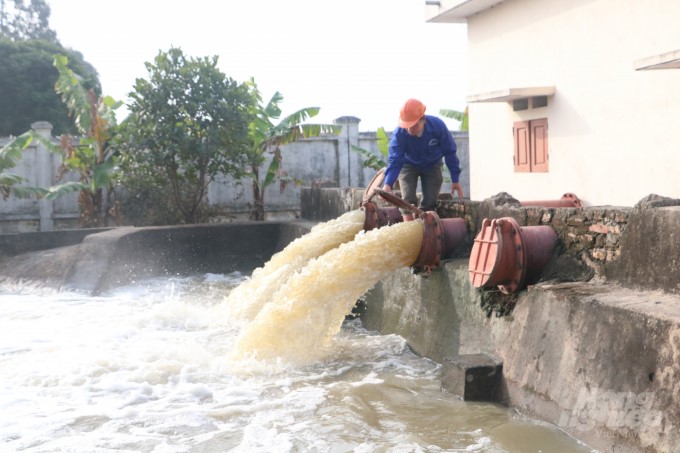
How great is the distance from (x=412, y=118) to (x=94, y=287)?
571 cm

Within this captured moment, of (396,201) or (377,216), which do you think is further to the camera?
(377,216)

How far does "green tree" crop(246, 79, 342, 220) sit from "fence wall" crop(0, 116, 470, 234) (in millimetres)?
663

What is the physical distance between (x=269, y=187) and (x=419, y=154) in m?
9.34

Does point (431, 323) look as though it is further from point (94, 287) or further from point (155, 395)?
point (94, 287)

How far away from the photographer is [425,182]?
7121 mm

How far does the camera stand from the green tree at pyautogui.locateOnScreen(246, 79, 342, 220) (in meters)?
14.3

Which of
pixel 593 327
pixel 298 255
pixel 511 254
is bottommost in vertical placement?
pixel 593 327

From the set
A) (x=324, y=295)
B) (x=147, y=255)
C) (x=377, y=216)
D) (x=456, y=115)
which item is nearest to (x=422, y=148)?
(x=377, y=216)

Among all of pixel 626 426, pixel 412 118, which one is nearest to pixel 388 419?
pixel 626 426

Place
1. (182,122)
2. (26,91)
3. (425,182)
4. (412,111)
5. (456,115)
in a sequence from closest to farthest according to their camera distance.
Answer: (412,111) → (425,182) → (182,122) → (456,115) → (26,91)

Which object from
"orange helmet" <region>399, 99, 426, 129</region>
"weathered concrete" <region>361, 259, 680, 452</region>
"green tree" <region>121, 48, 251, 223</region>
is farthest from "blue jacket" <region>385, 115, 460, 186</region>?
"green tree" <region>121, 48, 251, 223</region>

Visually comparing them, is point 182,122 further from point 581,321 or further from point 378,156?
point 581,321

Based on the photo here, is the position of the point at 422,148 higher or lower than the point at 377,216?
higher

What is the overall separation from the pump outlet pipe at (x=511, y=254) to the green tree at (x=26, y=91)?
67.2 feet
